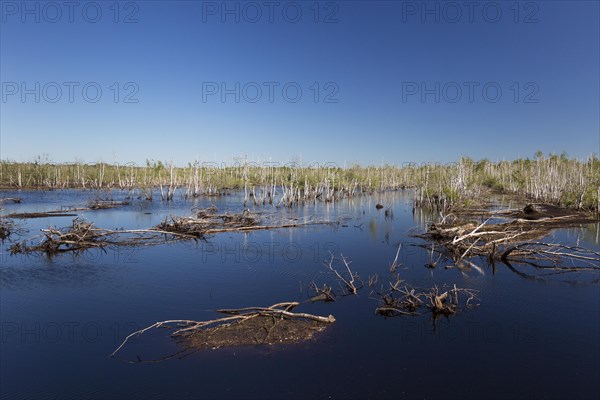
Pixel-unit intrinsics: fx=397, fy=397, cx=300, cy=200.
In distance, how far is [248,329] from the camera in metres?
9.41

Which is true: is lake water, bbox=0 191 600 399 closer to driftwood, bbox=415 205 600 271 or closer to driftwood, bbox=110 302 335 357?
driftwood, bbox=110 302 335 357

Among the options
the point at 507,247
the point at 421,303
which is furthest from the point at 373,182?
the point at 421,303

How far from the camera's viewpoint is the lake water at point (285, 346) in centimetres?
734

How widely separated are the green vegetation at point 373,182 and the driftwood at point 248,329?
81.0 feet

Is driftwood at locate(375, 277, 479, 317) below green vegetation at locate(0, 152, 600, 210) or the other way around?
below

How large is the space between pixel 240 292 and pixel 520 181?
4472cm

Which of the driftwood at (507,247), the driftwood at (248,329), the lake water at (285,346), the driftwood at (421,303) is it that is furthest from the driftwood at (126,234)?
the driftwood at (421,303)

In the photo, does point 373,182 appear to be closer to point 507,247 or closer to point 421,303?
point 507,247

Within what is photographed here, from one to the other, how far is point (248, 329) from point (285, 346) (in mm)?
1149

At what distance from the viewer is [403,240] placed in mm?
21266

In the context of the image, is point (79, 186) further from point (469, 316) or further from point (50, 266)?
point (469, 316)

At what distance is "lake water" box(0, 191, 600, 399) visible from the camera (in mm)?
7340

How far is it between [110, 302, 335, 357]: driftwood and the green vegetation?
971 inches

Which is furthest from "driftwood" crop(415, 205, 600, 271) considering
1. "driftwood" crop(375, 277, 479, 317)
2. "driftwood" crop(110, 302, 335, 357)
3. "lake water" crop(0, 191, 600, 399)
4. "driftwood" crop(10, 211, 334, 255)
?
"driftwood" crop(10, 211, 334, 255)
